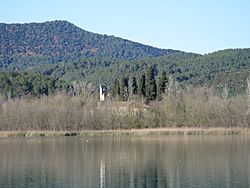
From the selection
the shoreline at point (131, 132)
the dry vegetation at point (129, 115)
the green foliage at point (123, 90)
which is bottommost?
the shoreline at point (131, 132)

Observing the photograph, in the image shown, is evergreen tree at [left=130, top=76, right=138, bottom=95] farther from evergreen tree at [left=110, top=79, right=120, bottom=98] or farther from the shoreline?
the shoreline

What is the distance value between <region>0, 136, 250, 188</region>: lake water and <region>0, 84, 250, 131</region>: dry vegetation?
71.3 ft

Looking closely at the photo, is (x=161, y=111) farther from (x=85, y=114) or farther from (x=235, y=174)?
(x=235, y=174)

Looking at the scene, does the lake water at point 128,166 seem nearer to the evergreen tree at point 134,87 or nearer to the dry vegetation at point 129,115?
the dry vegetation at point 129,115

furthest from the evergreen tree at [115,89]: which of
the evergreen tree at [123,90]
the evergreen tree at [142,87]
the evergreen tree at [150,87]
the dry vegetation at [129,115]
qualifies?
the dry vegetation at [129,115]

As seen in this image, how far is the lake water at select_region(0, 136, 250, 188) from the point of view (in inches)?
1196

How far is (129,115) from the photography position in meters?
77.6

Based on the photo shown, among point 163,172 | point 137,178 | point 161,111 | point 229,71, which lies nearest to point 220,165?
point 163,172

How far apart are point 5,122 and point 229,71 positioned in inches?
2071

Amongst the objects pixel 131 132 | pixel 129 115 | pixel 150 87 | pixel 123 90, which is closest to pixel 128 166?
pixel 131 132

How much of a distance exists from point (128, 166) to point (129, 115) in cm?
3988

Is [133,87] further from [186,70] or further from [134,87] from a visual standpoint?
[186,70]

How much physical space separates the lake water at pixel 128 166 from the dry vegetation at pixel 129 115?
21.7m

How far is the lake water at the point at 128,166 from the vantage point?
30.4 m
